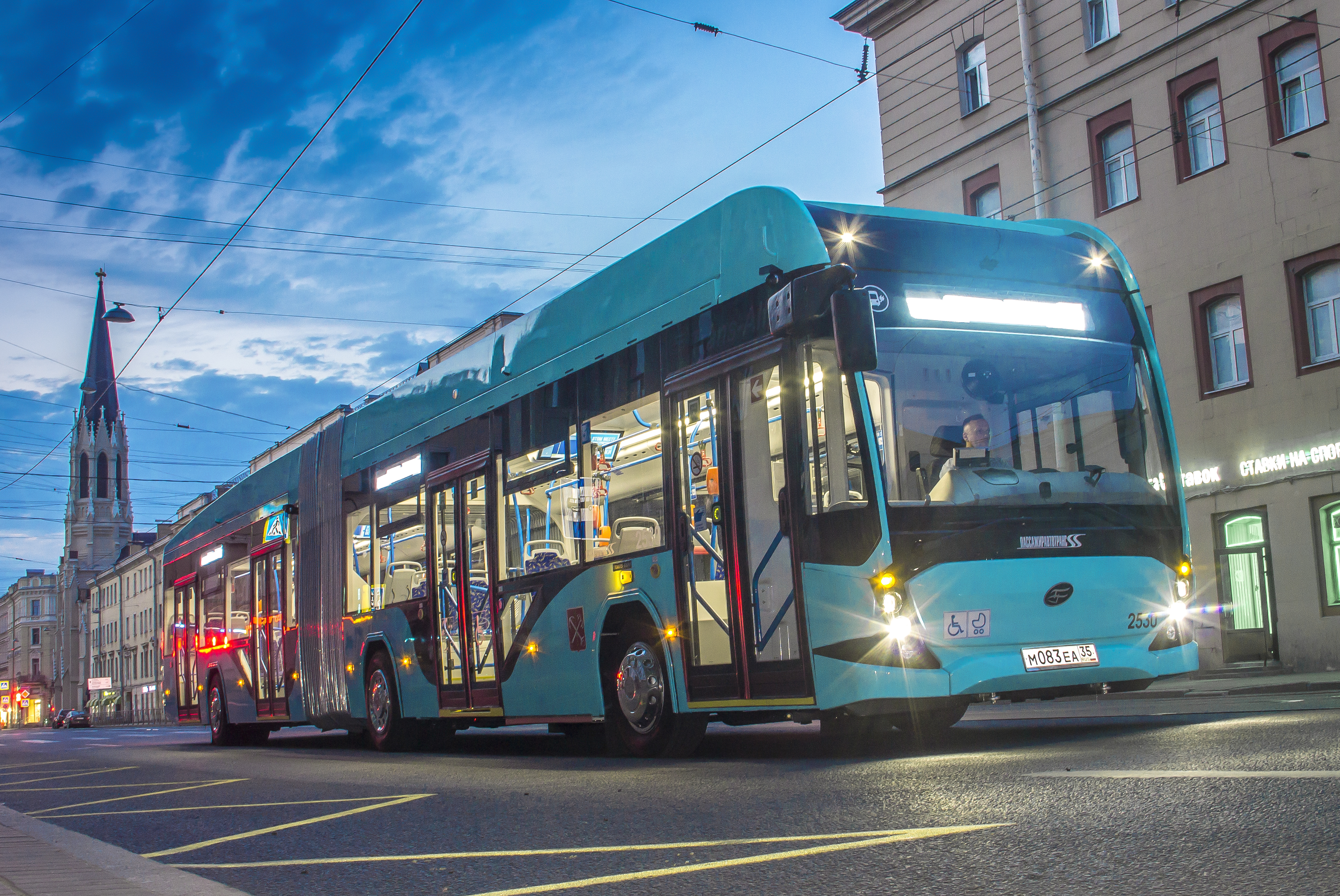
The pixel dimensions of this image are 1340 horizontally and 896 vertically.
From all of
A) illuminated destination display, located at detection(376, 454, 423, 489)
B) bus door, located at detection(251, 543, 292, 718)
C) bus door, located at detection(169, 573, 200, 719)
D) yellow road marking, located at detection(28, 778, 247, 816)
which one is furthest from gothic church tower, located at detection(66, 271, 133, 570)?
yellow road marking, located at detection(28, 778, 247, 816)

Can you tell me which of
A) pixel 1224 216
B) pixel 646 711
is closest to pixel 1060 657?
pixel 646 711

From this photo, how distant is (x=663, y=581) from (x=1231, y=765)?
4357 millimetres

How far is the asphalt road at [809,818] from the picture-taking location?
13.6ft

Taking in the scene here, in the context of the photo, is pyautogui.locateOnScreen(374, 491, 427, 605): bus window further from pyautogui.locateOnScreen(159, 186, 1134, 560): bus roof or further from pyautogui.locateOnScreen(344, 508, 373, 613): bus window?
pyautogui.locateOnScreen(159, 186, 1134, 560): bus roof

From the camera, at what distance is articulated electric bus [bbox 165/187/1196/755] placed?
8.19 meters

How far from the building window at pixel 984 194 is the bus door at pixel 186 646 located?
51.1ft

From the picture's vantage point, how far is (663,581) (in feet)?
31.7

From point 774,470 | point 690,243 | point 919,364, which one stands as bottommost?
point 774,470

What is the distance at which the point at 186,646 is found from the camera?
20.7 metres

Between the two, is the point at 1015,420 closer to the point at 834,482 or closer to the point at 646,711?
the point at 834,482

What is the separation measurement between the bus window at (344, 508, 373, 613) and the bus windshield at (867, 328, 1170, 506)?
26.0 feet

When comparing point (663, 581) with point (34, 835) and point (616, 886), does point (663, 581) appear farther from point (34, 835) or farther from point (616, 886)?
point (616, 886)

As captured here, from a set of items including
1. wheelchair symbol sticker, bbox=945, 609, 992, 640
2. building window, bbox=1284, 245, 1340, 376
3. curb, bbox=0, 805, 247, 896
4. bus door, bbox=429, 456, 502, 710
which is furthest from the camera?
building window, bbox=1284, 245, 1340, 376

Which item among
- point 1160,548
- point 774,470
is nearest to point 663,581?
point 774,470
